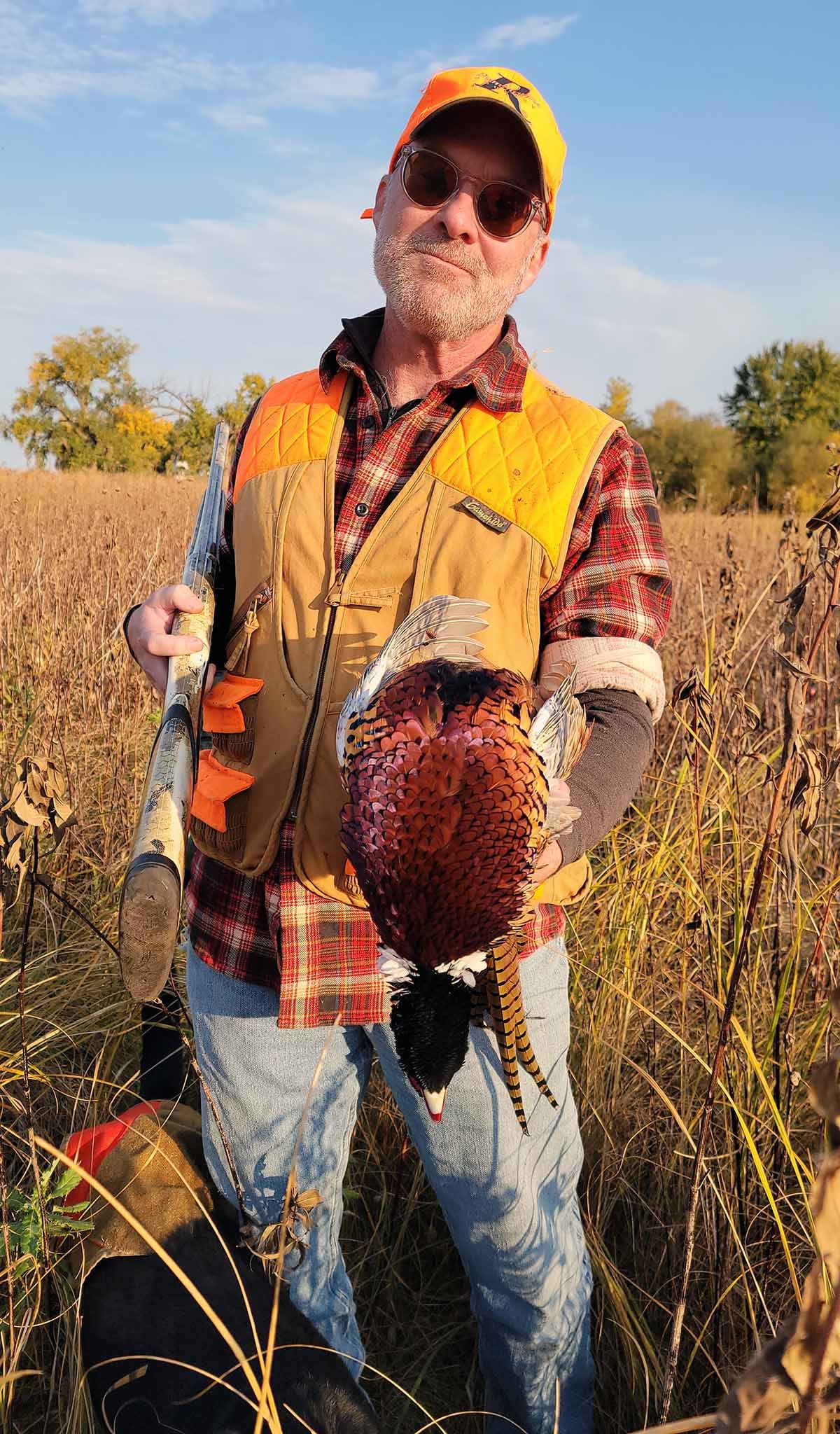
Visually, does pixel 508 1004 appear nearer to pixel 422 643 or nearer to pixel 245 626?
pixel 422 643

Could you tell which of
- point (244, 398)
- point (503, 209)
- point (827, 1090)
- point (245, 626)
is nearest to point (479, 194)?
point (503, 209)

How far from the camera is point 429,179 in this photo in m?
1.98

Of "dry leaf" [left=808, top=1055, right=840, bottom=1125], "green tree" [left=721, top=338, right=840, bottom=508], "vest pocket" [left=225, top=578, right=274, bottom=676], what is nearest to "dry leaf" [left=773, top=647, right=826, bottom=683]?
"dry leaf" [left=808, top=1055, right=840, bottom=1125]

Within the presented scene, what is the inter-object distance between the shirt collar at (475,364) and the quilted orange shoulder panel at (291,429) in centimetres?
5

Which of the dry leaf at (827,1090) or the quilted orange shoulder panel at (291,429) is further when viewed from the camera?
the quilted orange shoulder panel at (291,429)

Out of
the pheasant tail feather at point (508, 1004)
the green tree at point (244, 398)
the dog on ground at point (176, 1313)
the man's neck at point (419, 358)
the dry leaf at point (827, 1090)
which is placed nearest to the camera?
the dry leaf at point (827, 1090)

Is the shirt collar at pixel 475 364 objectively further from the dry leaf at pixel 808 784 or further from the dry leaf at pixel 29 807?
the dry leaf at pixel 29 807

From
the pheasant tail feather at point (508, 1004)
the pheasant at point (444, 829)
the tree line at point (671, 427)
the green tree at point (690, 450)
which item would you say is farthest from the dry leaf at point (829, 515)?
the green tree at point (690, 450)

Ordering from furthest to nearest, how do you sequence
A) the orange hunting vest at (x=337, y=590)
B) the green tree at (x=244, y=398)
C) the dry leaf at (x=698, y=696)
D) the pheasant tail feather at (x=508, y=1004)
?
1. the green tree at (x=244, y=398)
2. the orange hunting vest at (x=337, y=590)
3. the dry leaf at (x=698, y=696)
4. the pheasant tail feather at (x=508, y=1004)

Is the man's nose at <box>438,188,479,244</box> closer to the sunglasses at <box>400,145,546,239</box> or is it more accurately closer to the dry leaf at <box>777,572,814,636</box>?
the sunglasses at <box>400,145,546,239</box>

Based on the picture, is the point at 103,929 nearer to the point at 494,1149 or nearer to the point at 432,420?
the point at 494,1149

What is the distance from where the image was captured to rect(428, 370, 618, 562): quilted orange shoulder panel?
178 centimetres

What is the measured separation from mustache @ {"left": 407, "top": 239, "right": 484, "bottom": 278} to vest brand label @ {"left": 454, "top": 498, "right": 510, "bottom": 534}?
52 centimetres

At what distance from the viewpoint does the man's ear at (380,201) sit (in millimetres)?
2137
